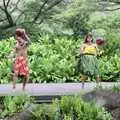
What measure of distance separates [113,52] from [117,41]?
69cm

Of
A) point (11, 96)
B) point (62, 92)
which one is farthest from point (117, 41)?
point (11, 96)

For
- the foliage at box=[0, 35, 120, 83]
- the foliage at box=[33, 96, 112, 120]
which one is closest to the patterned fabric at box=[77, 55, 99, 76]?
the foliage at box=[0, 35, 120, 83]

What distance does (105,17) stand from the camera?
1007 inches

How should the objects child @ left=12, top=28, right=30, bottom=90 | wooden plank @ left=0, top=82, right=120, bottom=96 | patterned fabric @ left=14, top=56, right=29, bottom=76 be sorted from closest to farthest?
child @ left=12, top=28, right=30, bottom=90
patterned fabric @ left=14, top=56, right=29, bottom=76
wooden plank @ left=0, top=82, right=120, bottom=96

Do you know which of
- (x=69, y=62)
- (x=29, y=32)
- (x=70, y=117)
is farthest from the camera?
(x=29, y=32)

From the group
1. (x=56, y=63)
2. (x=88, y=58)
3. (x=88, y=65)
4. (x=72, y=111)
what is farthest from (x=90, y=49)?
(x=56, y=63)

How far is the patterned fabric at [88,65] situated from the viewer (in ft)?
47.2

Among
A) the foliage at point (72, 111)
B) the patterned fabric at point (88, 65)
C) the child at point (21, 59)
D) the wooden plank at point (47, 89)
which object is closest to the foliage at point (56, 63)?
the wooden plank at point (47, 89)

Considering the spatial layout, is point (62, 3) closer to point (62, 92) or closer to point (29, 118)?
point (62, 92)

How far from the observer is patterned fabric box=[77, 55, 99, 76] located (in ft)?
47.2

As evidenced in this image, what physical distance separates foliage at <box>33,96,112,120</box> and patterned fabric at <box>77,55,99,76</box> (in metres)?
3.39

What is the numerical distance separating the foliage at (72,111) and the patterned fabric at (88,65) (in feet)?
11.1

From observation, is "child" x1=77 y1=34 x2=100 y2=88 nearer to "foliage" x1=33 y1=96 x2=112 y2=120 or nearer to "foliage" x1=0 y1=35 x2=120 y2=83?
"foliage" x1=0 y1=35 x2=120 y2=83

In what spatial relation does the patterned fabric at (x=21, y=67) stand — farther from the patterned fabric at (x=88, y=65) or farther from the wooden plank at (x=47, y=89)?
the patterned fabric at (x=88, y=65)
